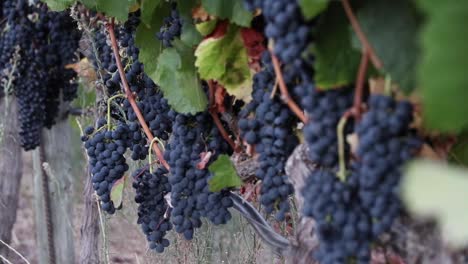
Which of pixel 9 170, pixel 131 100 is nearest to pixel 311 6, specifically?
pixel 131 100

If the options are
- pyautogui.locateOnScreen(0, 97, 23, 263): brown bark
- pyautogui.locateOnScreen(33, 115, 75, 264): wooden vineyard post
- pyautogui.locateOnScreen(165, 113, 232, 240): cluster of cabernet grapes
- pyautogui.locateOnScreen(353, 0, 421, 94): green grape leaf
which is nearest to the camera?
pyautogui.locateOnScreen(353, 0, 421, 94): green grape leaf

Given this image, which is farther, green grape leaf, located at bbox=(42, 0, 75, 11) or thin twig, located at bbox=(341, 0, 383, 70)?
green grape leaf, located at bbox=(42, 0, 75, 11)

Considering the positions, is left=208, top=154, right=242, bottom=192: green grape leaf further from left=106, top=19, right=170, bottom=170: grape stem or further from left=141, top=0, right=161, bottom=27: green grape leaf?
left=141, top=0, right=161, bottom=27: green grape leaf

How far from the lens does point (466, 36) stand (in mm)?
614

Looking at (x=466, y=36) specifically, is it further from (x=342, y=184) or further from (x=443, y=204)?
(x=342, y=184)

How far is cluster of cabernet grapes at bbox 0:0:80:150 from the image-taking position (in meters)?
2.61

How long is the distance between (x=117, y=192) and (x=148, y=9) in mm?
405

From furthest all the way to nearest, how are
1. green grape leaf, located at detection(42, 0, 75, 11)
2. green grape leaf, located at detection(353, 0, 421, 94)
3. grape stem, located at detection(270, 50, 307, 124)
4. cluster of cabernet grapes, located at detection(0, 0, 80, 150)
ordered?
1. cluster of cabernet grapes, located at detection(0, 0, 80, 150)
2. green grape leaf, located at detection(42, 0, 75, 11)
3. grape stem, located at detection(270, 50, 307, 124)
4. green grape leaf, located at detection(353, 0, 421, 94)

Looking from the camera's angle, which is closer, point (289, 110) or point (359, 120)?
point (359, 120)

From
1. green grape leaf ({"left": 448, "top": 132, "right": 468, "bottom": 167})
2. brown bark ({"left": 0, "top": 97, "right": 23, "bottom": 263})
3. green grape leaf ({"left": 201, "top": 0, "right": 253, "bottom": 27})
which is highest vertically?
brown bark ({"left": 0, "top": 97, "right": 23, "bottom": 263})

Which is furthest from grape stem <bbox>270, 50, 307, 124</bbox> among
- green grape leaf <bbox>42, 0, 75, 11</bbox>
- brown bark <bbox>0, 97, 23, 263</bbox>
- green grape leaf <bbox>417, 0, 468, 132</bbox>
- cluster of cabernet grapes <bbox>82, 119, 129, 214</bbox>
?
brown bark <bbox>0, 97, 23, 263</bbox>

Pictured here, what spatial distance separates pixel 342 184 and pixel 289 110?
221 mm

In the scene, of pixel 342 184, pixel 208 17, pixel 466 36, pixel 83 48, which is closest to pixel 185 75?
pixel 208 17

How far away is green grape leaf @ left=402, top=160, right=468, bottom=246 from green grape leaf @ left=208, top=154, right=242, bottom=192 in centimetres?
61
